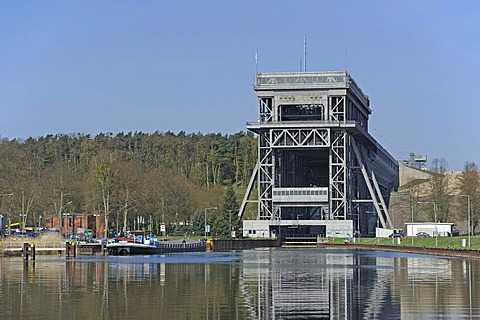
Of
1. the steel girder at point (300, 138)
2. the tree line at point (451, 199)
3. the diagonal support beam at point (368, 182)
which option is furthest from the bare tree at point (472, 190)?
the steel girder at point (300, 138)

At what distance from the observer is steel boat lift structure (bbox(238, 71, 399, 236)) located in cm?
16000

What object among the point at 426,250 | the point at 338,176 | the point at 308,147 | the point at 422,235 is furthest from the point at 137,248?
the point at 338,176

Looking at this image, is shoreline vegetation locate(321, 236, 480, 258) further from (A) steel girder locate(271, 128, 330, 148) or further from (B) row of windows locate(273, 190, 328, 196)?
(A) steel girder locate(271, 128, 330, 148)

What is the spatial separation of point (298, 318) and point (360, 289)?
13402mm

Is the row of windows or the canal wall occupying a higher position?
the row of windows

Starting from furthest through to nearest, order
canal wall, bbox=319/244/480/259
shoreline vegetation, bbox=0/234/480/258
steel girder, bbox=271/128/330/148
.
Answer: steel girder, bbox=271/128/330/148 < shoreline vegetation, bbox=0/234/480/258 < canal wall, bbox=319/244/480/259

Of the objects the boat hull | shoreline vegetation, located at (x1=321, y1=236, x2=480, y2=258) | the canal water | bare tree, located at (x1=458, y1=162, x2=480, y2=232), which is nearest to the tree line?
bare tree, located at (x1=458, y1=162, x2=480, y2=232)

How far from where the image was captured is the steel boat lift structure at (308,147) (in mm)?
160000

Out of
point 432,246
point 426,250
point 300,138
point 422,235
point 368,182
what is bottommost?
point 426,250

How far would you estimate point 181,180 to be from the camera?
16400cm

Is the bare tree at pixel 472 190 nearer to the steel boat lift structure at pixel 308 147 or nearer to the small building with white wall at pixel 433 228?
the small building with white wall at pixel 433 228

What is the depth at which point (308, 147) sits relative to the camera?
16012 centimetres

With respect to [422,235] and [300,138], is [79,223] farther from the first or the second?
[422,235]

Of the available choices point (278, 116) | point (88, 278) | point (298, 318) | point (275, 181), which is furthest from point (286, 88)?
point (298, 318)
